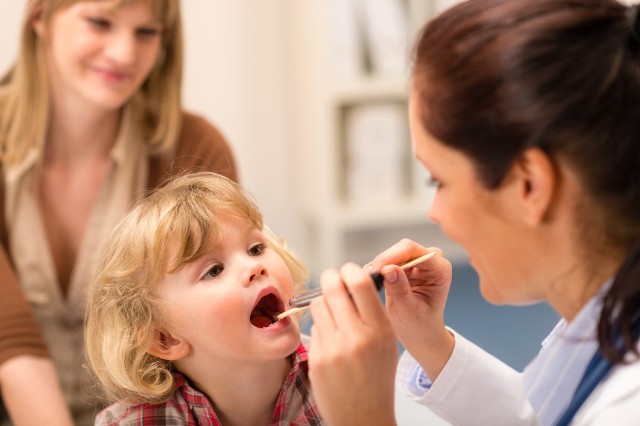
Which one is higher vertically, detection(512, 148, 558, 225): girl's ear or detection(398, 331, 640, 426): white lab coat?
detection(512, 148, 558, 225): girl's ear

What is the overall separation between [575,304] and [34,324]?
0.97m

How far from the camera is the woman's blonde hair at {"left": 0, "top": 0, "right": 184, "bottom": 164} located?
5.58 feet

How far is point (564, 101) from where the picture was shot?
0.81 m

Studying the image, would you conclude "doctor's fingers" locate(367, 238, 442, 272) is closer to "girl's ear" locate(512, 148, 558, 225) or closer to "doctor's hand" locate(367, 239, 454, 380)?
"doctor's hand" locate(367, 239, 454, 380)

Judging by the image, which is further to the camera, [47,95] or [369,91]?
[369,91]

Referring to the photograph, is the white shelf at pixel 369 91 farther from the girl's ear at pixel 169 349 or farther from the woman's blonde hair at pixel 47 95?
the girl's ear at pixel 169 349

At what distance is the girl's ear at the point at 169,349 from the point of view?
116 centimetres

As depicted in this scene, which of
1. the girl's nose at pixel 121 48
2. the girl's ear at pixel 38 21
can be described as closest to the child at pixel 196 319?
the girl's nose at pixel 121 48

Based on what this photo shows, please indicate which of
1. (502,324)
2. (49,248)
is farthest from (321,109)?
(49,248)

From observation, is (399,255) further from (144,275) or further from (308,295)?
(144,275)

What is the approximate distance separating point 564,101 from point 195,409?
2.19 ft

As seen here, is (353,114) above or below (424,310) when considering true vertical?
below

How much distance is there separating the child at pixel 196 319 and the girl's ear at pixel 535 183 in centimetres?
39

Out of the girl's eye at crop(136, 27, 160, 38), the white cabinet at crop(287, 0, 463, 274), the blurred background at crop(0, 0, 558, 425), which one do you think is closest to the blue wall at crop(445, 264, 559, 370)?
the blurred background at crop(0, 0, 558, 425)
